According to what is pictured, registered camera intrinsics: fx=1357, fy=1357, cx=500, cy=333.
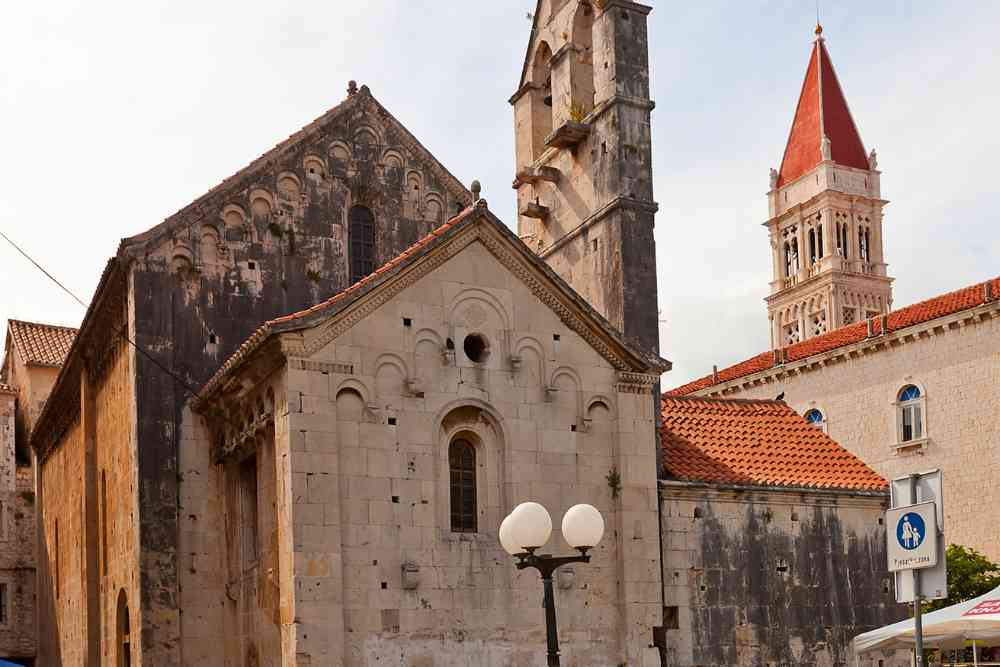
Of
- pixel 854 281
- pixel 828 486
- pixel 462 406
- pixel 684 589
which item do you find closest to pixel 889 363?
pixel 828 486

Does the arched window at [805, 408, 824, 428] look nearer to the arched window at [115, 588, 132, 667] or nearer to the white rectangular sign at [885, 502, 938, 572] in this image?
the arched window at [115, 588, 132, 667]

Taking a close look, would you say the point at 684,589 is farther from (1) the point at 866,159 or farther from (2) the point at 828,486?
(1) the point at 866,159

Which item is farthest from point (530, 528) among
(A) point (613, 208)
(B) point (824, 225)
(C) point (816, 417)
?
(B) point (824, 225)

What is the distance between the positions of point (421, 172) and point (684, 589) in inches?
346

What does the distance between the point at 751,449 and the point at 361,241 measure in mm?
7813

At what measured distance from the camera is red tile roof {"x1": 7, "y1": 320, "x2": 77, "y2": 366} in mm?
41469

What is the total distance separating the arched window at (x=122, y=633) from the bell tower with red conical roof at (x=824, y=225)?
53.8m

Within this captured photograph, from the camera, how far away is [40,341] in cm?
4266

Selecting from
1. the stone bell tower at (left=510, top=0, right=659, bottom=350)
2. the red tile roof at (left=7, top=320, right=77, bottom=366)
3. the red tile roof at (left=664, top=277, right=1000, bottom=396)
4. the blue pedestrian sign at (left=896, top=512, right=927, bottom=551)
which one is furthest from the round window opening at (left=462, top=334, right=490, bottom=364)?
the red tile roof at (left=7, top=320, right=77, bottom=366)

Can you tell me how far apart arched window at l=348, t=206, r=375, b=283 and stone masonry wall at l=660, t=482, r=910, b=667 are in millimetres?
6668

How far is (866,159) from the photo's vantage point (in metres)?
75.6

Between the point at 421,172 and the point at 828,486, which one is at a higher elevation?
the point at 421,172

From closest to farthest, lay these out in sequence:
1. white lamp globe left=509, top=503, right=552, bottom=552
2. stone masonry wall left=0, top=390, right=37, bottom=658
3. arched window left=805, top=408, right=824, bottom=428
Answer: white lamp globe left=509, top=503, right=552, bottom=552 < stone masonry wall left=0, top=390, right=37, bottom=658 < arched window left=805, top=408, right=824, bottom=428

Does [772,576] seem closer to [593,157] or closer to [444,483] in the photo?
[444,483]
